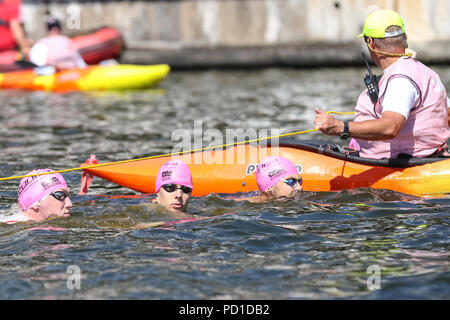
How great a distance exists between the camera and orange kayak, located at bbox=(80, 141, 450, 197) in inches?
303

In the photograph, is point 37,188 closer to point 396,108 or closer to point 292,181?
point 292,181

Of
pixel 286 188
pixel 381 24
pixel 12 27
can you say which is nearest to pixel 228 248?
pixel 286 188

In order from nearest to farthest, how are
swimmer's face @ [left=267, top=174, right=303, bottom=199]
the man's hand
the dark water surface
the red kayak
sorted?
1. the dark water surface
2. the man's hand
3. swimmer's face @ [left=267, top=174, right=303, bottom=199]
4. the red kayak

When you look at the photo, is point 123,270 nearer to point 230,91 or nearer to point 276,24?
point 230,91

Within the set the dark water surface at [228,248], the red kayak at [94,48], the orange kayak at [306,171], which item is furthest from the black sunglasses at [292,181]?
the red kayak at [94,48]

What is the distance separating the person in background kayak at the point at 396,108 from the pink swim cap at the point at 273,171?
32.2 inches

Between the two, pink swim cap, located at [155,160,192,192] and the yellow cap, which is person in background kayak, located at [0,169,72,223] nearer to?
pink swim cap, located at [155,160,192,192]

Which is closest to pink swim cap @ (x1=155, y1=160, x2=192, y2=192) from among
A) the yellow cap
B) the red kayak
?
the yellow cap

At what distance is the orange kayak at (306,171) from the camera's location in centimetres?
770

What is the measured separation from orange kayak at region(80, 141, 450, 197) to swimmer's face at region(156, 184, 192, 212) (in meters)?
0.95

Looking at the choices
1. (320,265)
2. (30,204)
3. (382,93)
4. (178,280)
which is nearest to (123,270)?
(178,280)

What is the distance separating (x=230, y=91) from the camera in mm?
16984

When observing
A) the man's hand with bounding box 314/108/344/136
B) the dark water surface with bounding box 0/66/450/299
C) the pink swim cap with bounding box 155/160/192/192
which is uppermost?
the man's hand with bounding box 314/108/344/136

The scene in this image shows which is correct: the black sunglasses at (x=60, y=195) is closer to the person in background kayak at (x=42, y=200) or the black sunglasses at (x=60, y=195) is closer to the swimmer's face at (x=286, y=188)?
the person in background kayak at (x=42, y=200)
